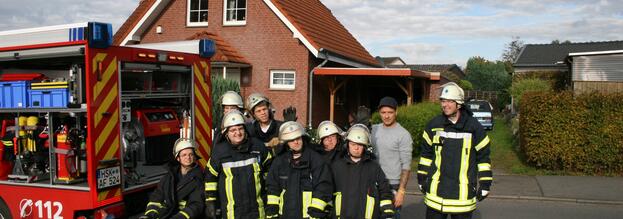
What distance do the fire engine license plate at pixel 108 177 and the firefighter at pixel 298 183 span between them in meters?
1.53

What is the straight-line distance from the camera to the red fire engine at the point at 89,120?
4723 mm

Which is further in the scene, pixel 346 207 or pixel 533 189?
pixel 533 189

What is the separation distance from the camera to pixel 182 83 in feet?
20.4

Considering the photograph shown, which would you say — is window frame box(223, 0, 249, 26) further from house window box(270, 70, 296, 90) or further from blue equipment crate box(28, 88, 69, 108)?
blue equipment crate box(28, 88, 69, 108)

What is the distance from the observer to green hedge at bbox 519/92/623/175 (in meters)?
10.6

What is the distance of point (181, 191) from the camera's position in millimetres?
4723

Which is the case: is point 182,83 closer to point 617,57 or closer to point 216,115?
point 216,115

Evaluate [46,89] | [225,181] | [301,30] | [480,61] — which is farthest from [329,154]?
[480,61]

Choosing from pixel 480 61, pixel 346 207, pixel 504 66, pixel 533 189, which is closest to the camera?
pixel 346 207

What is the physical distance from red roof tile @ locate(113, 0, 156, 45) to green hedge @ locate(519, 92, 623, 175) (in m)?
13.3

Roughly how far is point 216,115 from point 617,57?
14991 millimetres

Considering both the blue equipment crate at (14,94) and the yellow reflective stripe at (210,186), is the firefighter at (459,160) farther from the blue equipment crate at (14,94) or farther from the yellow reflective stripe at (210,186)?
the blue equipment crate at (14,94)

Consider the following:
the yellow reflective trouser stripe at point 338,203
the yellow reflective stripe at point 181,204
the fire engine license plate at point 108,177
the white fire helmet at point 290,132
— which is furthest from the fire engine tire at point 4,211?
the yellow reflective trouser stripe at point 338,203

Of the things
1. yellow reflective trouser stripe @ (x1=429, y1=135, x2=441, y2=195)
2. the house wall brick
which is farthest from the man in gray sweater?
the house wall brick
